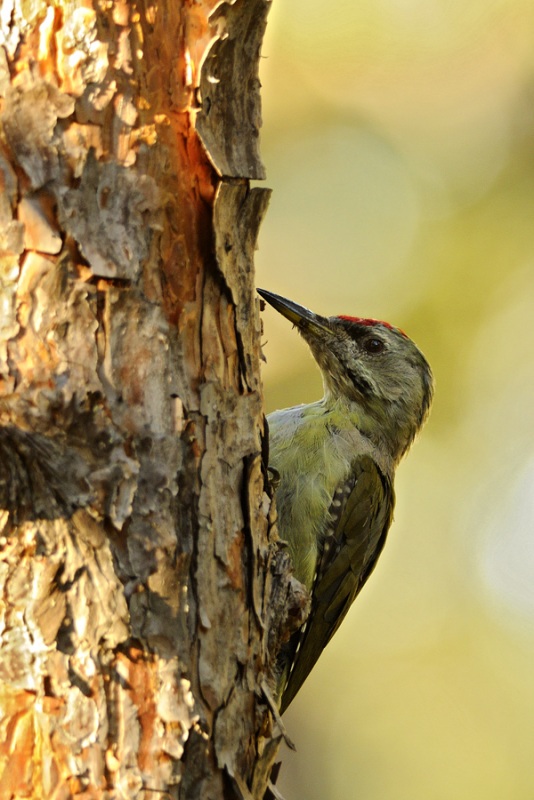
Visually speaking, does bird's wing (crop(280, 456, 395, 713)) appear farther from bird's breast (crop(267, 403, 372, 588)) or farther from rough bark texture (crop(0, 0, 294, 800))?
rough bark texture (crop(0, 0, 294, 800))

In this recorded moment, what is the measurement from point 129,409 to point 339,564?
8.12 feet

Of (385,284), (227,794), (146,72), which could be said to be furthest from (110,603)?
(385,284)

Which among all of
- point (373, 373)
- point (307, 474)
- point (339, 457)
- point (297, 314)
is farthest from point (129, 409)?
point (373, 373)

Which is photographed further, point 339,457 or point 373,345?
point 373,345

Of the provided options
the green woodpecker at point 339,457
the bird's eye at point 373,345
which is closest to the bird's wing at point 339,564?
the green woodpecker at point 339,457

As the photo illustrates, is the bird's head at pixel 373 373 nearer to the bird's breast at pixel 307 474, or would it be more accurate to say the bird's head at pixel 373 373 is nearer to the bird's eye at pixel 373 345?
the bird's eye at pixel 373 345

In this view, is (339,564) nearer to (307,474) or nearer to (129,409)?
(307,474)

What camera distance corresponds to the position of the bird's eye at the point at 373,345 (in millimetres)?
5055

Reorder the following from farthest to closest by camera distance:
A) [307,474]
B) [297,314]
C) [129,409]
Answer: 1. [297,314]
2. [307,474]
3. [129,409]

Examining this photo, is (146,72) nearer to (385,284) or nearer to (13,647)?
(13,647)

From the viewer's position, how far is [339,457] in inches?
177

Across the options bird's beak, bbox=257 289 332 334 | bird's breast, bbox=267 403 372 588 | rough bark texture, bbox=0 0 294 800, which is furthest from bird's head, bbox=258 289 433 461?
rough bark texture, bbox=0 0 294 800

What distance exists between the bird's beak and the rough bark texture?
7.38 feet

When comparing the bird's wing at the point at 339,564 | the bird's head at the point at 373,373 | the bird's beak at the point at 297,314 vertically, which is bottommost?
the bird's wing at the point at 339,564
